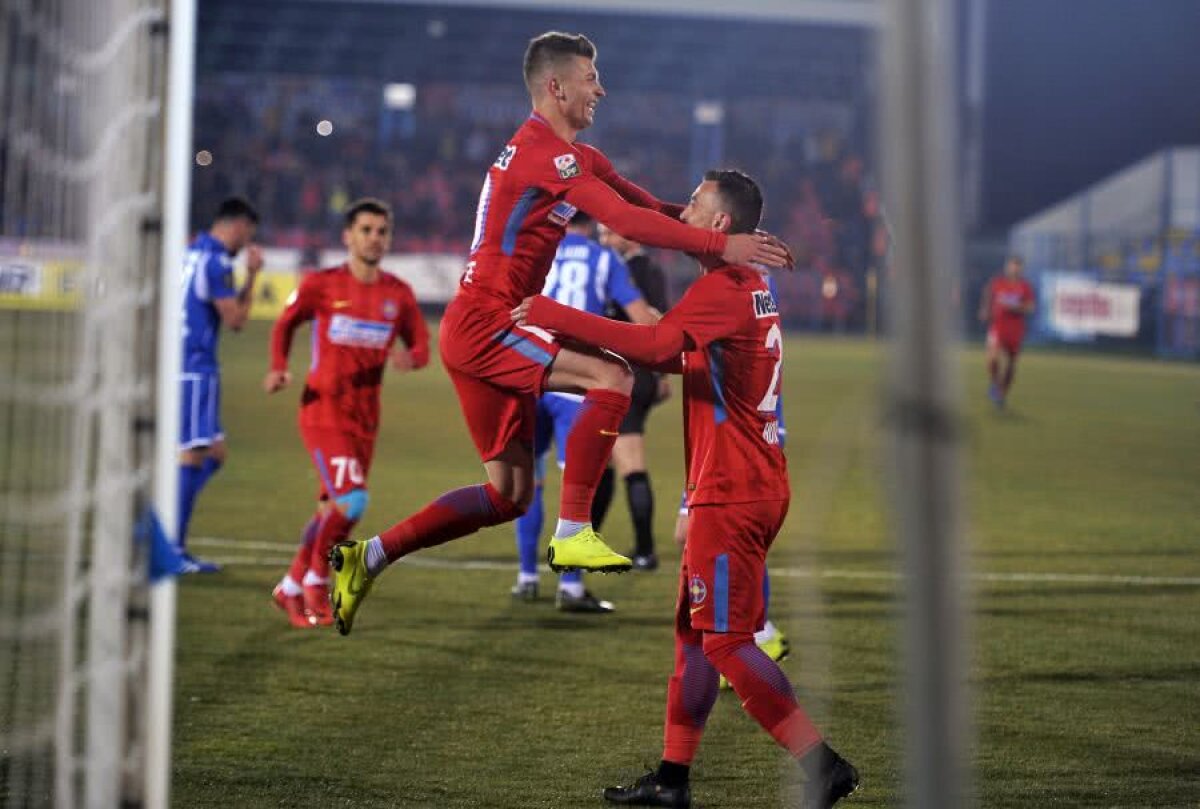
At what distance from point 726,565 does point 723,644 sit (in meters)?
0.24

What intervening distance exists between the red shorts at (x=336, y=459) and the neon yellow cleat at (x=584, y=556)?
10.6 ft

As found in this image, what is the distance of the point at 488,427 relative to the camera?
5719 millimetres

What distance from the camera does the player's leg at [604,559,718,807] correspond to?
5.22 m

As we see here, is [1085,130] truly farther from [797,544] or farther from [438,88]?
[797,544]

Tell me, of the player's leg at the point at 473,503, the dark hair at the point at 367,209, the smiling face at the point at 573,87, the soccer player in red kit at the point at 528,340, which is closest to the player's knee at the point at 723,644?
the soccer player in red kit at the point at 528,340

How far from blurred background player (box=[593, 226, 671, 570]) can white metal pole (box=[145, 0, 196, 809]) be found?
6133 millimetres

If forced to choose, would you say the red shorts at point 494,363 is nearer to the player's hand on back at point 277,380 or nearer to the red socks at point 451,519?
the red socks at point 451,519

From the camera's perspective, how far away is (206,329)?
400 inches

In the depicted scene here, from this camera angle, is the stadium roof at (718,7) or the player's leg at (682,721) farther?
the stadium roof at (718,7)

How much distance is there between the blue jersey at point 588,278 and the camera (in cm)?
916

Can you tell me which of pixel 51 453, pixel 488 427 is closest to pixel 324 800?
pixel 488 427

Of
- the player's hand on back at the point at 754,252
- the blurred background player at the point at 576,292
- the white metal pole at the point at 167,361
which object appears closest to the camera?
the white metal pole at the point at 167,361

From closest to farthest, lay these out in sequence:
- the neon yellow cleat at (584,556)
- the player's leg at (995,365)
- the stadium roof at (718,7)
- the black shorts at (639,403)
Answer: the neon yellow cleat at (584,556) → the black shorts at (639,403) → the player's leg at (995,365) → the stadium roof at (718,7)

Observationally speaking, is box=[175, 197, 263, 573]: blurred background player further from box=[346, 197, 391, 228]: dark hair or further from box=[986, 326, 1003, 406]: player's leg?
box=[986, 326, 1003, 406]: player's leg
